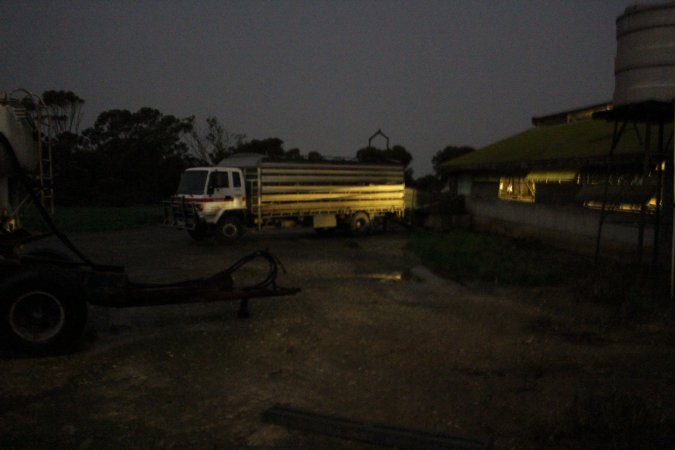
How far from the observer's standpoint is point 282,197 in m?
18.2

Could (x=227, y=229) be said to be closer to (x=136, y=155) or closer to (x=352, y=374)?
(x=352, y=374)

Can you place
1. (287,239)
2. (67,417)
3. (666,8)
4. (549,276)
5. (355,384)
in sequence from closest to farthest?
(67,417)
(355,384)
(666,8)
(549,276)
(287,239)

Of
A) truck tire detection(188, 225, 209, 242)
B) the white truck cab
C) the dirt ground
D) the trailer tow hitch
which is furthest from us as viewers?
truck tire detection(188, 225, 209, 242)

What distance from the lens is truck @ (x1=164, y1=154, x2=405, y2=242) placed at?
657 inches

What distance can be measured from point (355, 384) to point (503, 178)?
59.5 feet

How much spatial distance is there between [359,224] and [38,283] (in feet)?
50.7

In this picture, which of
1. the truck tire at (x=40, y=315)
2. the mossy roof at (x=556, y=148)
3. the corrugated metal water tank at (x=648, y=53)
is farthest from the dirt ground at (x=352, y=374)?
the mossy roof at (x=556, y=148)

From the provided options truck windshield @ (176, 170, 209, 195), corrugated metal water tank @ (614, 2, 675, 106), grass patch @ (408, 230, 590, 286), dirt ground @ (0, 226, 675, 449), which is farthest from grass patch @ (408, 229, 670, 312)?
truck windshield @ (176, 170, 209, 195)

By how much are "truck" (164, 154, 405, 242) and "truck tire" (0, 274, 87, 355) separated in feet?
34.1

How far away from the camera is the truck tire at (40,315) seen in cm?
586

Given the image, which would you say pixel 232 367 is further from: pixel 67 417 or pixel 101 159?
pixel 101 159

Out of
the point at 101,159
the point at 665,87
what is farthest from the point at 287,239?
the point at 101,159

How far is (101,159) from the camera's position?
4353cm

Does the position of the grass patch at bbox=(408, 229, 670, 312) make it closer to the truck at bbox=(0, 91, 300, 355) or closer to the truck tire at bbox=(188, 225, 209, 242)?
the truck at bbox=(0, 91, 300, 355)
